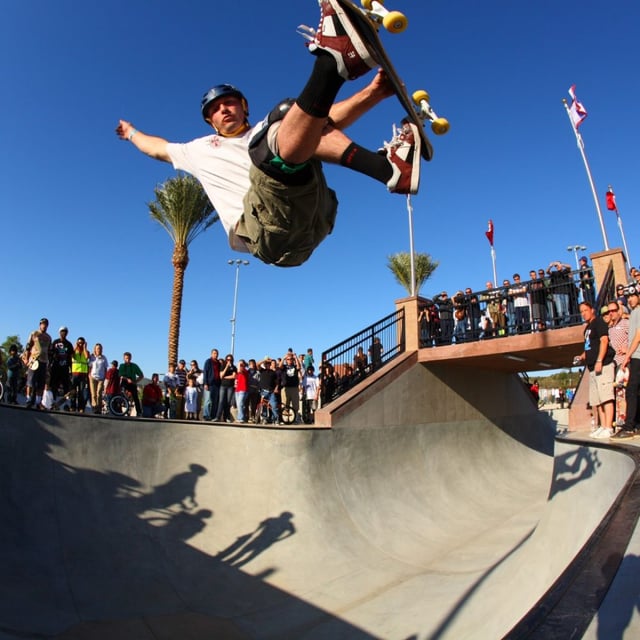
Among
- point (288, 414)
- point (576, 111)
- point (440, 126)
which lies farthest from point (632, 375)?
point (576, 111)

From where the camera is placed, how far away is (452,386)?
1373 cm

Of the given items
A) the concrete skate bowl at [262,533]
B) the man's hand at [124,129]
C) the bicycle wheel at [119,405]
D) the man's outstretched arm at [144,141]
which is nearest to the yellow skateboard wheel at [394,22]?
the man's outstretched arm at [144,141]

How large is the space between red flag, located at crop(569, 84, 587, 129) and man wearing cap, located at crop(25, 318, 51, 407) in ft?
65.3

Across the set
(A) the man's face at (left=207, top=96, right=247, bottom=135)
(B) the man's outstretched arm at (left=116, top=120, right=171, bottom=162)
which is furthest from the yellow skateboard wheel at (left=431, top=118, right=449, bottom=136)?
(B) the man's outstretched arm at (left=116, top=120, right=171, bottom=162)

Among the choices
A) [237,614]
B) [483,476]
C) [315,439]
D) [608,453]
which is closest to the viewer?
[608,453]

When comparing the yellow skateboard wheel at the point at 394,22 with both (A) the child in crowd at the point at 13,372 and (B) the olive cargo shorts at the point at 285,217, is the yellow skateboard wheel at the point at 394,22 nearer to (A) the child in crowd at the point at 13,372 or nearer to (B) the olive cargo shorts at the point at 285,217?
(B) the olive cargo shorts at the point at 285,217

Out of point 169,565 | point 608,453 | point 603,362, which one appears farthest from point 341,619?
point 603,362

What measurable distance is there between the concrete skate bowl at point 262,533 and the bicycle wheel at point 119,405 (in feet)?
9.90

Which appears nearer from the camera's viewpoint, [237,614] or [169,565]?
[237,614]

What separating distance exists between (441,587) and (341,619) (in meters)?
1.62

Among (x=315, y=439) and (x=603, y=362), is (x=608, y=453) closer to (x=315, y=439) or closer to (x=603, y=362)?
(x=603, y=362)

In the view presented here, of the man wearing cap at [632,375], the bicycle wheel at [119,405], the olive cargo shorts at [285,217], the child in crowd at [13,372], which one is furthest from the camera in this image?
the bicycle wheel at [119,405]

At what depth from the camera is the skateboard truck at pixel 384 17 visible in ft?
7.38

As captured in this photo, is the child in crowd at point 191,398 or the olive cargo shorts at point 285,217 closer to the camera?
the olive cargo shorts at point 285,217
